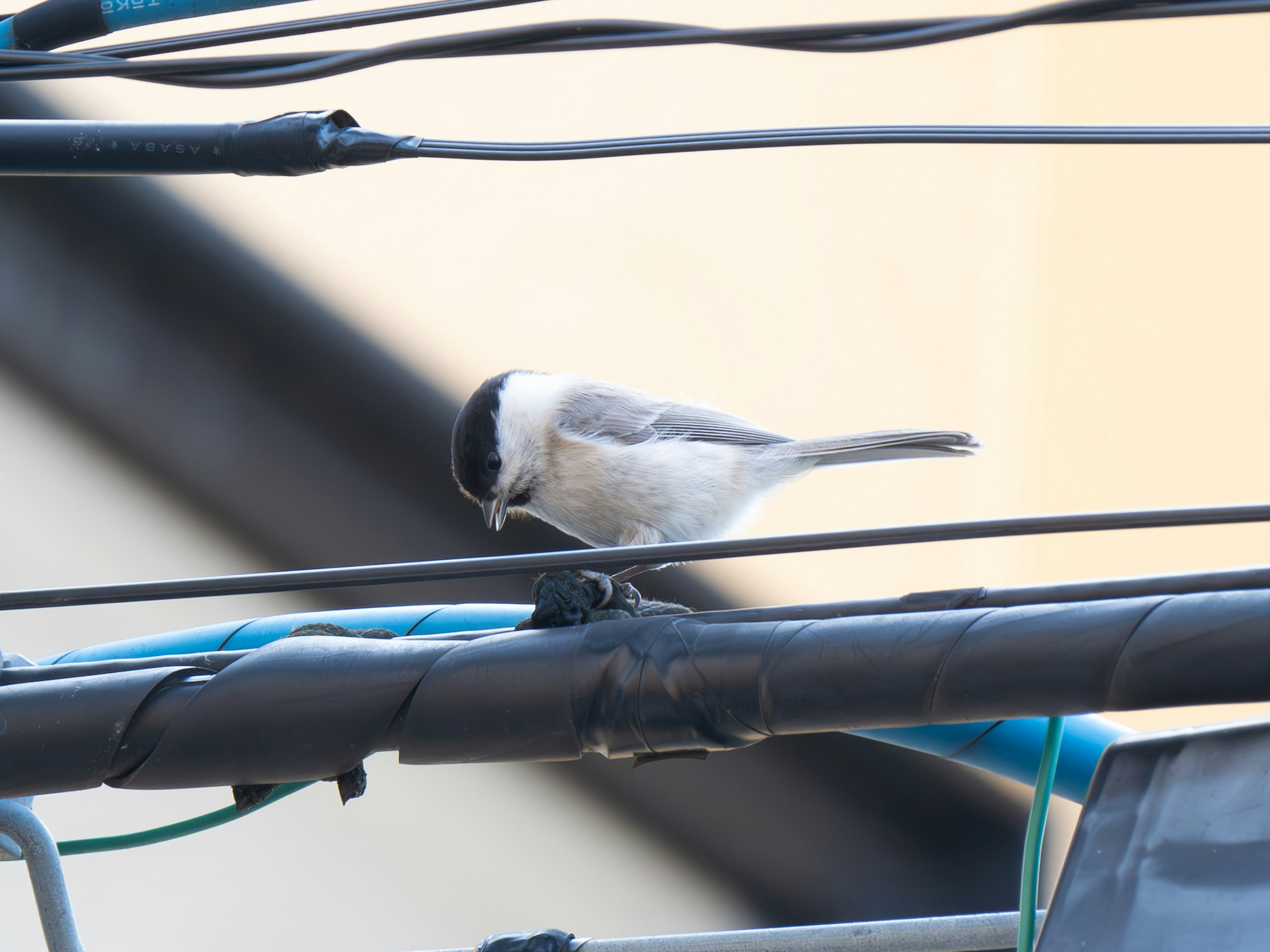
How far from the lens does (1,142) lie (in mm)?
1379

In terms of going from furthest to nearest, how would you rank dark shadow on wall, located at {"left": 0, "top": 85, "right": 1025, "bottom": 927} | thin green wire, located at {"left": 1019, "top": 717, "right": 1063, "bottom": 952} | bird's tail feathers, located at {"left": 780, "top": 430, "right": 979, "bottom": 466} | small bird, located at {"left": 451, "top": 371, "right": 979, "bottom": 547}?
dark shadow on wall, located at {"left": 0, "top": 85, "right": 1025, "bottom": 927} < small bird, located at {"left": 451, "top": 371, "right": 979, "bottom": 547} < bird's tail feathers, located at {"left": 780, "top": 430, "right": 979, "bottom": 466} < thin green wire, located at {"left": 1019, "top": 717, "right": 1063, "bottom": 952}

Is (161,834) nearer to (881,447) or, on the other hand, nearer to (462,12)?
(462,12)

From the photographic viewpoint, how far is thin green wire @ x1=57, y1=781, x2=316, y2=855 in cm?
141

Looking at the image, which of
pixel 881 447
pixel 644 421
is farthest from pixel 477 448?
pixel 881 447

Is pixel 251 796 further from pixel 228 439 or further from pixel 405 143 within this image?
pixel 228 439

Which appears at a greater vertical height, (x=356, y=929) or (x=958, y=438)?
(x=958, y=438)

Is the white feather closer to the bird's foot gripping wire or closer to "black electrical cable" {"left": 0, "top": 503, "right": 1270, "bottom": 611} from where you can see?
the bird's foot gripping wire


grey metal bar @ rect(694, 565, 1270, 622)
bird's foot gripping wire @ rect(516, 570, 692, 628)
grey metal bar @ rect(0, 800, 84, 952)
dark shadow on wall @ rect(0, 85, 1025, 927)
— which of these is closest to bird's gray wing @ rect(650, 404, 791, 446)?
bird's foot gripping wire @ rect(516, 570, 692, 628)

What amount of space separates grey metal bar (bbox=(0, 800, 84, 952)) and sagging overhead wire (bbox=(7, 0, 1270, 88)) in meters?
0.97

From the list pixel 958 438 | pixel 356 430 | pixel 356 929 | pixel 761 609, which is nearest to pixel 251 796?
pixel 761 609

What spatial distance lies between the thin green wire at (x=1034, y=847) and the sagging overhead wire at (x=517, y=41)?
80 cm

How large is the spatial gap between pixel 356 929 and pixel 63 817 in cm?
141

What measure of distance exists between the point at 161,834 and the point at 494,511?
96 centimetres

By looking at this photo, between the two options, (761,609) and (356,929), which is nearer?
(761,609)
